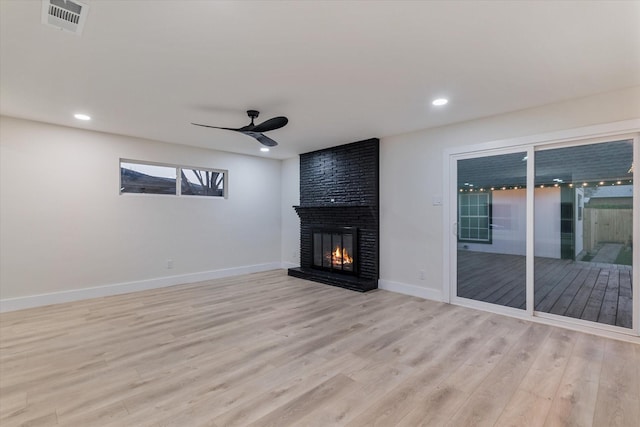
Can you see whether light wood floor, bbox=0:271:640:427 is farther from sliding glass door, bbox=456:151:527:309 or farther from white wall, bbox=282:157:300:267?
white wall, bbox=282:157:300:267

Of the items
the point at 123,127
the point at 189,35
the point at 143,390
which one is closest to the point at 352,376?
the point at 143,390

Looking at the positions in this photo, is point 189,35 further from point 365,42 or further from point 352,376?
point 352,376

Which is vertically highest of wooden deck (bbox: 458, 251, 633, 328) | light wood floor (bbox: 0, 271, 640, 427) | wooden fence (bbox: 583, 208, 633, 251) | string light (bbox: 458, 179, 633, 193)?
string light (bbox: 458, 179, 633, 193)

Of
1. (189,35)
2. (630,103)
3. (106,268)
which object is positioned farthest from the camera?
(106,268)

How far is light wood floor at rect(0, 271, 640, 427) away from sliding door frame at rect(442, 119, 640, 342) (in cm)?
20

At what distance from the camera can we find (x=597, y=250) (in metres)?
3.22

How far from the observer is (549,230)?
3.47 meters

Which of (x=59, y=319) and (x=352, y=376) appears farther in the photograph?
(x=59, y=319)

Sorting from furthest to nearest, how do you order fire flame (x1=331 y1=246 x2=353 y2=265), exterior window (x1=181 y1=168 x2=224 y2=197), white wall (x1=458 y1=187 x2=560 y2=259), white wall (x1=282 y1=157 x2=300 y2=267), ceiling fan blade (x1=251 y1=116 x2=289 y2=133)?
white wall (x1=282 y1=157 x2=300 y2=267) < exterior window (x1=181 y1=168 x2=224 y2=197) < fire flame (x1=331 y1=246 x2=353 y2=265) < white wall (x1=458 y1=187 x2=560 y2=259) < ceiling fan blade (x1=251 y1=116 x2=289 y2=133)

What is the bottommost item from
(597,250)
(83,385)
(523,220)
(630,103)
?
(83,385)

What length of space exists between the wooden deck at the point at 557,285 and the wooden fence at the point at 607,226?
267mm

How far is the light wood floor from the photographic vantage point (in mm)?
1858

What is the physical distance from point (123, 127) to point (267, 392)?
13.4ft

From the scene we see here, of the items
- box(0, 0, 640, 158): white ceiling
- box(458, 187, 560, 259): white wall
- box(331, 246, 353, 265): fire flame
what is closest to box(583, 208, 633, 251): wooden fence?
box(458, 187, 560, 259): white wall
